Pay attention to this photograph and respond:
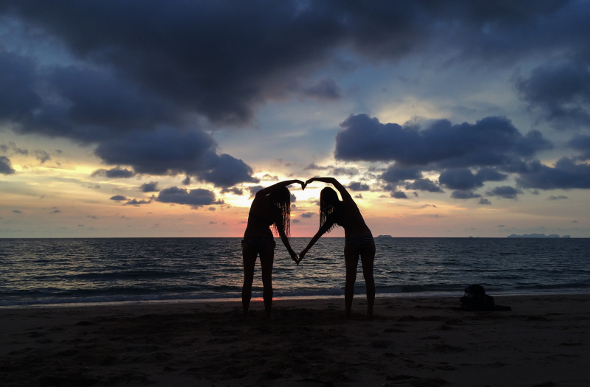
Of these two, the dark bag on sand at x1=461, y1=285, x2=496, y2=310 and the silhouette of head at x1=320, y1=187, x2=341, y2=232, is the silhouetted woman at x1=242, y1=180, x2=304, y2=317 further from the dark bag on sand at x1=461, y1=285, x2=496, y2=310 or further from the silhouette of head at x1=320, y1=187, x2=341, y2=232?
the dark bag on sand at x1=461, y1=285, x2=496, y2=310

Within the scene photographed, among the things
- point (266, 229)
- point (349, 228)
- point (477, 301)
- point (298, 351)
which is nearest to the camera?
point (298, 351)

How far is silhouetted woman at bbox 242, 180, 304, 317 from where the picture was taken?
545cm

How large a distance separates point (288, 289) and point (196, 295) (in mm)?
3737

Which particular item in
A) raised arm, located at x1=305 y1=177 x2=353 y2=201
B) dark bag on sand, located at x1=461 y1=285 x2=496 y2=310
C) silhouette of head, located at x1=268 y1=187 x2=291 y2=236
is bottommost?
dark bag on sand, located at x1=461 y1=285 x2=496 y2=310

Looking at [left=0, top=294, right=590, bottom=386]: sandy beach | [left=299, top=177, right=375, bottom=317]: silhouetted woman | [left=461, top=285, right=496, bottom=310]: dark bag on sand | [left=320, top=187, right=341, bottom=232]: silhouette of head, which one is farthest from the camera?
[left=461, top=285, right=496, bottom=310]: dark bag on sand

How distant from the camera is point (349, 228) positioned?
566 cm

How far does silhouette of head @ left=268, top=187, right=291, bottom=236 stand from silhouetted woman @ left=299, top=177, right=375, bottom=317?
543mm

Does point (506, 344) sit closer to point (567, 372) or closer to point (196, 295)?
point (567, 372)

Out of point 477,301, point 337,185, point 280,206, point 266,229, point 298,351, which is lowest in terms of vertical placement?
point 477,301

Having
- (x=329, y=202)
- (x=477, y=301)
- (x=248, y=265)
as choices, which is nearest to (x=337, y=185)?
(x=329, y=202)

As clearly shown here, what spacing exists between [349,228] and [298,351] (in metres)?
2.42

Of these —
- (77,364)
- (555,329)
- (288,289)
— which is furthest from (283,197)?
(288,289)

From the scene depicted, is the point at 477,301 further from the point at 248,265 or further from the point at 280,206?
the point at 248,265

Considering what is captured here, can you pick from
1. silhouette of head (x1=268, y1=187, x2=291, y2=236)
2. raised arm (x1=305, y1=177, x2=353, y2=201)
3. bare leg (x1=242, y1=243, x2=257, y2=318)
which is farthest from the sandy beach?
raised arm (x1=305, y1=177, x2=353, y2=201)
